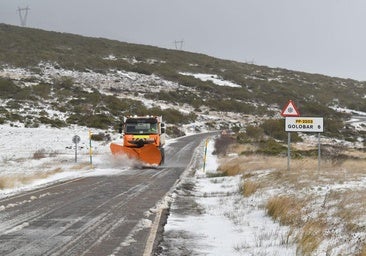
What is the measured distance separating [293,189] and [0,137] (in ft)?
92.7

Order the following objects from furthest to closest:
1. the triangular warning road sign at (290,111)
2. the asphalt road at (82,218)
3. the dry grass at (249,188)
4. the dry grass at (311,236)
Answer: the triangular warning road sign at (290,111)
the dry grass at (249,188)
the asphalt road at (82,218)
the dry grass at (311,236)

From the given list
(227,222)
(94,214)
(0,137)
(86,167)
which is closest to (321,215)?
(227,222)

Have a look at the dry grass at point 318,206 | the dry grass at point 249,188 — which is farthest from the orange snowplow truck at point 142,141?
the dry grass at point 249,188

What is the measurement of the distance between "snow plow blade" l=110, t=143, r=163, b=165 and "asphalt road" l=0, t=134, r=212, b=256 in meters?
6.27

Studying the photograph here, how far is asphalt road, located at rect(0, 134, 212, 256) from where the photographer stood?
728cm

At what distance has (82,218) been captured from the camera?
31.8 feet

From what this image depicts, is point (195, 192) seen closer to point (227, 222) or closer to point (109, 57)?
point (227, 222)

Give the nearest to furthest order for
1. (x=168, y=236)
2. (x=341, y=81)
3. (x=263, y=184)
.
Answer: (x=168, y=236)
(x=263, y=184)
(x=341, y=81)

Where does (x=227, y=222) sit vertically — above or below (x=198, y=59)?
below

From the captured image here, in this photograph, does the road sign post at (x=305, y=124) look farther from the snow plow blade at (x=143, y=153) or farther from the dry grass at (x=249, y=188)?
the snow plow blade at (x=143, y=153)

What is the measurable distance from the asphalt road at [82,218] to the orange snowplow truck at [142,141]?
635 cm

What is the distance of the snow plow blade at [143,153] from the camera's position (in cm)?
2305

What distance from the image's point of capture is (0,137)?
35062mm

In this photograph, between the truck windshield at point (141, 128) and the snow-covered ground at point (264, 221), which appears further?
the truck windshield at point (141, 128)
